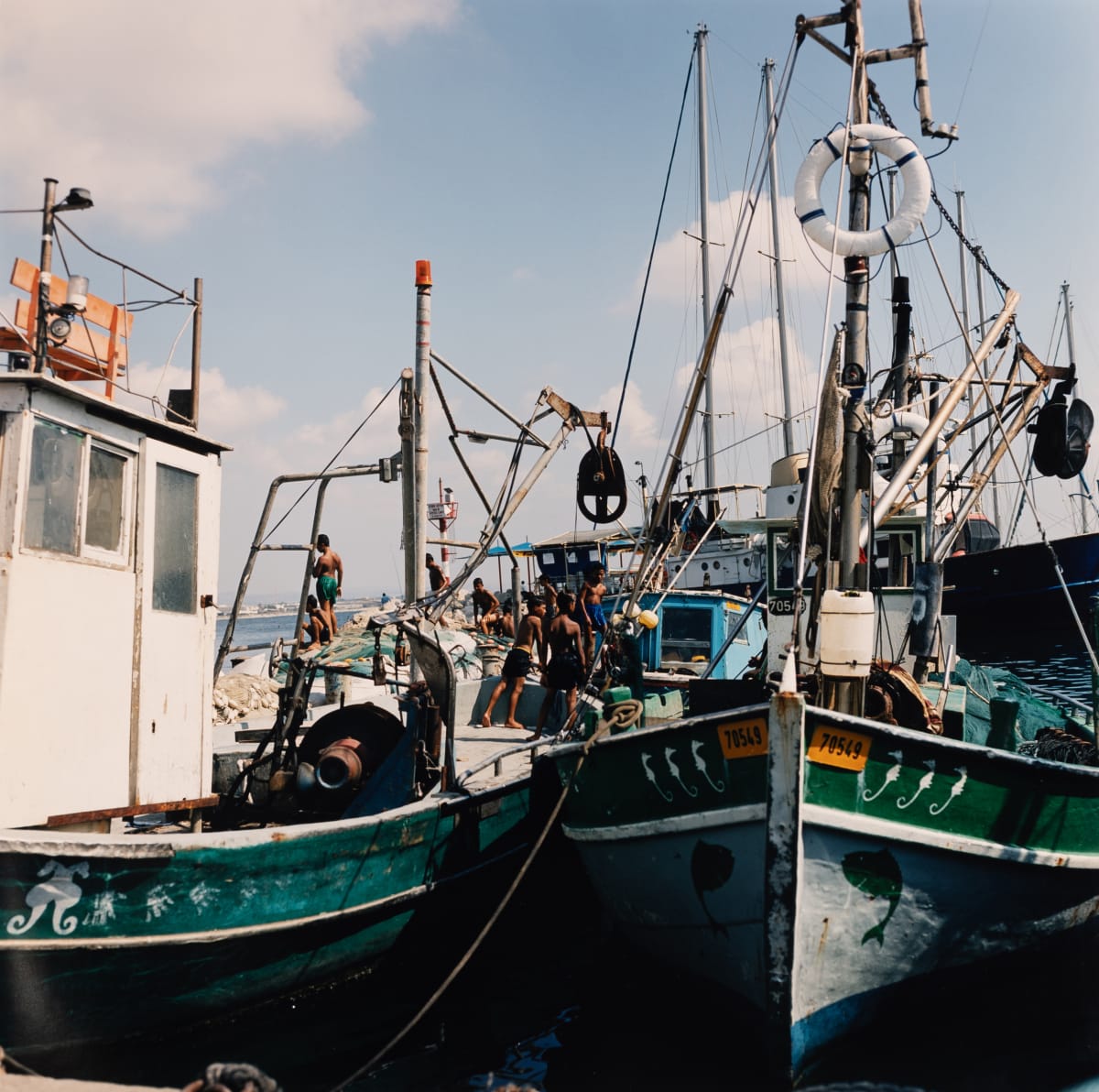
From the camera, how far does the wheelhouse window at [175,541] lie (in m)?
6.96

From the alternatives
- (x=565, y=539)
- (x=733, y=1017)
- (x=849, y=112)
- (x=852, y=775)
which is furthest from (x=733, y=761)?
(x=565, y=539)

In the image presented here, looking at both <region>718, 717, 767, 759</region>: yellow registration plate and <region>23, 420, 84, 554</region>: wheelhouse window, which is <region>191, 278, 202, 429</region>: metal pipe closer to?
<region>23, 420, 84, 554</region>: wheelhouse window

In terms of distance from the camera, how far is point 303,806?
27.3ft

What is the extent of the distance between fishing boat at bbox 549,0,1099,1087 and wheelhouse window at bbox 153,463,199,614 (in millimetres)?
3020

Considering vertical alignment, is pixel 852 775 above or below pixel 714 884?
above

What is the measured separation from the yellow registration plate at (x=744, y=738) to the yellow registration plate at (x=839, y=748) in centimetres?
28

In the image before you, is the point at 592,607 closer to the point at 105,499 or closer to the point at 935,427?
the point at 935,427

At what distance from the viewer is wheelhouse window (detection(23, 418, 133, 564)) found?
5.99m

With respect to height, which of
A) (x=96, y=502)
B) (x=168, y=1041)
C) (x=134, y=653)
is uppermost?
(x=96, y=502)

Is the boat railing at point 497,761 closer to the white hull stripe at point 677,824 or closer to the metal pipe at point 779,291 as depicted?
Result: the white hull stripe at point 677,824

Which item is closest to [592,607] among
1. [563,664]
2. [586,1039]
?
[563,664]

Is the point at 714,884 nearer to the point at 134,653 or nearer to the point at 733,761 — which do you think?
the point at 733,761

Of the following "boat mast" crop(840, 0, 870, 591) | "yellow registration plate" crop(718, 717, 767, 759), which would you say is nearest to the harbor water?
"yellow registration plate" crop(718, 717, 767, 759)

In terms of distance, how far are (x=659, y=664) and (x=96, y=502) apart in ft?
33.2
